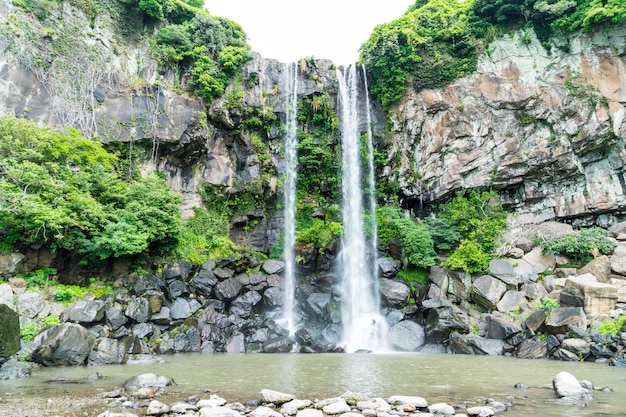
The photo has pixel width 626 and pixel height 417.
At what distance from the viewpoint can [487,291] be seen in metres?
15.6

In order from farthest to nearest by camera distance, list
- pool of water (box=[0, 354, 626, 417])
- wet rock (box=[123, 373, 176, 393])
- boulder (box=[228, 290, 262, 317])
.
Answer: boulder (box=[228, 290, 262, 317]), wet rock (box=[123, 373, 176, 393]), pool of water (box=[0, 354, 626, 417])

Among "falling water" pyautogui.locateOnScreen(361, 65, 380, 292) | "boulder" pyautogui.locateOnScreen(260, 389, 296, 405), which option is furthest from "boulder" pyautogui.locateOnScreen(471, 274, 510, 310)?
"boulder" pyautogui.locateOnScreen(260, 389, 296, 405)

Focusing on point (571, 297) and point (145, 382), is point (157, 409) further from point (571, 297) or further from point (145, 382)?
point (571, 297)

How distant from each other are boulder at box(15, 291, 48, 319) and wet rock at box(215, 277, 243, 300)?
20.3 feet

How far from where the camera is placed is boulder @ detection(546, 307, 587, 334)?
12.3 meters

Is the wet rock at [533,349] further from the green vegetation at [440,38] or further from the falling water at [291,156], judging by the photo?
the green vegetation at [440,38]

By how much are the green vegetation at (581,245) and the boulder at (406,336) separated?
24.4 ft

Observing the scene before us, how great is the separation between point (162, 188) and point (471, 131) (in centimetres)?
1588

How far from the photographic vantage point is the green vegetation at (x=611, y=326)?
467 inches

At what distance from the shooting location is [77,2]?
65.6 feet

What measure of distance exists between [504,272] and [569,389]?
10.6 metres

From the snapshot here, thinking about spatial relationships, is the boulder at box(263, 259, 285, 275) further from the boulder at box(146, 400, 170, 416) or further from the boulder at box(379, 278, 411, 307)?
the boulder at box(146, 400, 170, 416)

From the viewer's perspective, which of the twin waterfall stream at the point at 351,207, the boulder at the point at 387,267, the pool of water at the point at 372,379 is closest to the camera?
the pool of water at the point at 372,379

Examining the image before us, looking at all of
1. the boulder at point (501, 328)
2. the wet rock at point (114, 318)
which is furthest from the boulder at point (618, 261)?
the wet rock at point (114, 318)
